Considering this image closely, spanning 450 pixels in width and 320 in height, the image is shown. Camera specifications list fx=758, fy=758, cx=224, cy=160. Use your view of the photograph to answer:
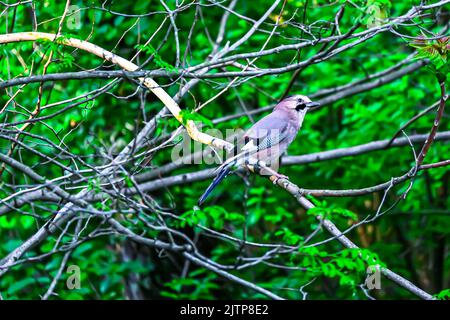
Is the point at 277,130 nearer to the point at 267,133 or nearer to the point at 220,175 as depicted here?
the point at 267,133

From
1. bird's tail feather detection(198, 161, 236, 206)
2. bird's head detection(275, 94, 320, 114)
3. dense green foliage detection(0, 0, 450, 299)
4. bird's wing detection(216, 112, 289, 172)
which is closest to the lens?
bird's tail feather detection(198, 161, 236, 206)

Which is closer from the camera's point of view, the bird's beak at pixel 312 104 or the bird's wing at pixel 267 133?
the bird's wing at pixel 267 133

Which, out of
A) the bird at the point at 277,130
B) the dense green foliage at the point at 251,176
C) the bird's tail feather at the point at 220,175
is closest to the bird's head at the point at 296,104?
the bird at the point at 277,130

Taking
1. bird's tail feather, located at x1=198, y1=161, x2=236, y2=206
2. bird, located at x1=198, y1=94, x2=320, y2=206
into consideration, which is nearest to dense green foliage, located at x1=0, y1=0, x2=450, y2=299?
bird, located at x1=198, y1=94, x2=320, y2=206

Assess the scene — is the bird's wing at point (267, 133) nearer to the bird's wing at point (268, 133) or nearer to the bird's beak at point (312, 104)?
Result: the bird's wing at point (268, 133)

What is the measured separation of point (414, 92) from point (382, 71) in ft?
1.29

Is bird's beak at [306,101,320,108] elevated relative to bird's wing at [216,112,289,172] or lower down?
elevated

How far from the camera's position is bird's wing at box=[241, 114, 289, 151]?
6.59 metres

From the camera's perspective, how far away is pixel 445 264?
9.09m

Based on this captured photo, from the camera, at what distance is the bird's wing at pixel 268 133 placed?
659cm

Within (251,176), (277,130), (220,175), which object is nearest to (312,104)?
(277,130)

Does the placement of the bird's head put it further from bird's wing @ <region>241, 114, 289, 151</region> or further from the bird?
bird's wing @ <region>241, 114, 289, 151</region>
